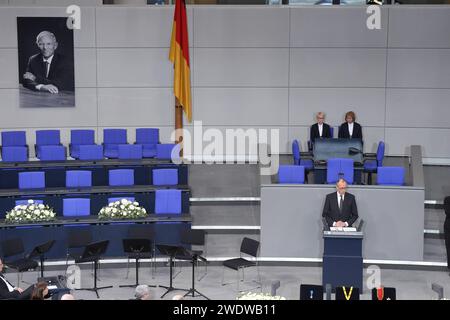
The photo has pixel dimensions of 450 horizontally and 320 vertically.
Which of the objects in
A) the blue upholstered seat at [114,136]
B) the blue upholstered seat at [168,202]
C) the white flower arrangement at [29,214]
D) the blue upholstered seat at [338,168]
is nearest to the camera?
the white flower arrangement at [29,214]

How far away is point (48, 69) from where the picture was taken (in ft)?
51.4

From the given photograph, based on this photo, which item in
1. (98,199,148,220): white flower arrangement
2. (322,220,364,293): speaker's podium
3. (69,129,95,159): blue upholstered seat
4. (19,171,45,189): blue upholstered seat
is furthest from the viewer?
(69,129,95,159): blue upholstered seat

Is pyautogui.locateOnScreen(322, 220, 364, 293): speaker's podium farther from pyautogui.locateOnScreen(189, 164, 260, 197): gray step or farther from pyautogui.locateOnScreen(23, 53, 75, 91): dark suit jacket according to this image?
pyautogui.locateOnScreen(23, 53, 75, 91): dark suit jacket

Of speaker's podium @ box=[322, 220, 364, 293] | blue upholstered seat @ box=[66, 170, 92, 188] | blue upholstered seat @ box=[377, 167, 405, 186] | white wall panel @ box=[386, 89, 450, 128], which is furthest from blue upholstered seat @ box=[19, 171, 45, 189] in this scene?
white wall panel @ box=[386, 89, 450, 128]

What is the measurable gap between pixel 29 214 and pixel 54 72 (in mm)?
5488

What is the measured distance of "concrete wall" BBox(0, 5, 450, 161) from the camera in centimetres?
1583

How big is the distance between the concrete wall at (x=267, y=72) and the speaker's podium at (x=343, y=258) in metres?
6.37

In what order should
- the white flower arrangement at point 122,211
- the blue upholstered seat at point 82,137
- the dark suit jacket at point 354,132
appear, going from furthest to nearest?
the blue upholstered seat at point 82,137, the dark suit jacket at point 354,132, the white flower arrangement at point 122,211

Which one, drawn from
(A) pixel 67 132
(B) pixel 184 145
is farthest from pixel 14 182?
(B) pixel 184 145

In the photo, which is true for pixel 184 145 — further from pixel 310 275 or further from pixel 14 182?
pixel 310 275

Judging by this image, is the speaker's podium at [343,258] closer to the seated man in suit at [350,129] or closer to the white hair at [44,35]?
the seated man in suit at [350,129]

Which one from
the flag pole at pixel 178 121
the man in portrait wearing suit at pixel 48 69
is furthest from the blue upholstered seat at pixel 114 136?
the man in portrait wearing suit at pixel 48 69

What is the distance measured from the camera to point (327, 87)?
1611 cm

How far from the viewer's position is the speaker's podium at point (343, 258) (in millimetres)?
9992
